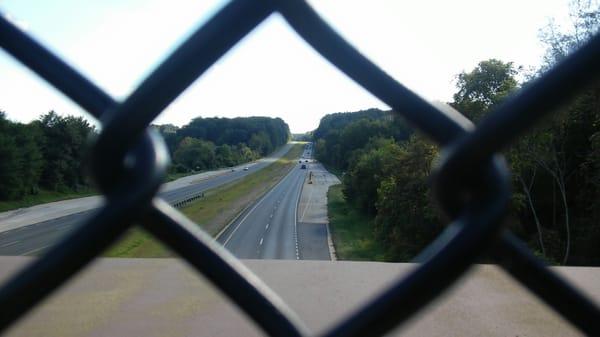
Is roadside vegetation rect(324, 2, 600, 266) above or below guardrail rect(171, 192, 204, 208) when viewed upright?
above

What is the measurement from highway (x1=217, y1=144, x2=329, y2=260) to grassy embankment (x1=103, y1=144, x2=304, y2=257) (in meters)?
0.60

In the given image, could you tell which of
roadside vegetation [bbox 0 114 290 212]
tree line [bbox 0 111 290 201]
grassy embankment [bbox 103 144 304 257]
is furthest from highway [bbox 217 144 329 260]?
tree line [bbox 0 111 290 201]

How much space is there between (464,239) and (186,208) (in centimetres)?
2111

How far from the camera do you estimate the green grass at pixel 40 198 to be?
2198cm

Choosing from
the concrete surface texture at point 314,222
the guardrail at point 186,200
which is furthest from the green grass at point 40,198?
the concrete surface texture at point 314,222

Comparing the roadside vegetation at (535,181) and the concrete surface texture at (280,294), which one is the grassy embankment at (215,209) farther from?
the concrete surface texture at (280,294)

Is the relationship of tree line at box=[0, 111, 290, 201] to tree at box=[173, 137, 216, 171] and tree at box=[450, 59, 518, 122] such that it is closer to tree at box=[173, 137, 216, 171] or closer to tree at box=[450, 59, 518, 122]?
tree at box=[450, 59, 518, 122]

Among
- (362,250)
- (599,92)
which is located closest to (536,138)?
(599,92)

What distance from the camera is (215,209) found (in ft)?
75.9

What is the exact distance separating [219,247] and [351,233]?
66.4 ft

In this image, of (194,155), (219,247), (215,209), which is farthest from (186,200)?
→ (219,247)

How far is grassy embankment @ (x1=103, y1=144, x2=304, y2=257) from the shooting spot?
11810mm

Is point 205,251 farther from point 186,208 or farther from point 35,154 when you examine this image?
point 35,154

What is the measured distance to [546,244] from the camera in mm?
13055
